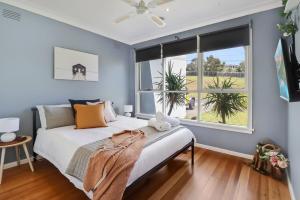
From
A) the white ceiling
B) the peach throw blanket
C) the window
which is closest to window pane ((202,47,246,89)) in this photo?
the window

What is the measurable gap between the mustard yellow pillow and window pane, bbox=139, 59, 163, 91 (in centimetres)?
200

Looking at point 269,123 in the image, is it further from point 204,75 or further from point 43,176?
point 43,176

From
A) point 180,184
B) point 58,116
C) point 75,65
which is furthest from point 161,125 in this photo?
point 75,65

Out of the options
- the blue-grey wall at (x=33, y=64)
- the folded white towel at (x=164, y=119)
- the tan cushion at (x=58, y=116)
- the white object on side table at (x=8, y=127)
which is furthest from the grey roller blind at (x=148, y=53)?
the white object on side table at (x=8, y=127)

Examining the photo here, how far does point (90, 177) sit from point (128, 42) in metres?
3.85

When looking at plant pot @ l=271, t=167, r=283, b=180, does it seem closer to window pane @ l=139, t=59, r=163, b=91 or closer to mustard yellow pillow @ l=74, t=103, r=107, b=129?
mustard yellow pillow @ l=74, t=103, r=107, b=129

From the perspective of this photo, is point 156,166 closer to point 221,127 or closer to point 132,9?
point 221,127

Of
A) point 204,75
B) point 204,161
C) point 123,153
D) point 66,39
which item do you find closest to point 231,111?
point 204,75

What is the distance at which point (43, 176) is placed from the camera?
2.31 metres

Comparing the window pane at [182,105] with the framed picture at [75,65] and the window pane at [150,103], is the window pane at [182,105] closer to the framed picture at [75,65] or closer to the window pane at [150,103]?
the window pane at [150,103]

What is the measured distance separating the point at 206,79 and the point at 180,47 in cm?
97

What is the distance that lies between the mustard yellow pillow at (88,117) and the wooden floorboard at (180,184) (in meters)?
0.81

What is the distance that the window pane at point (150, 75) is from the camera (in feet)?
14.2

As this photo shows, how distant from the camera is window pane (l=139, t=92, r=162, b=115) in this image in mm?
4348
